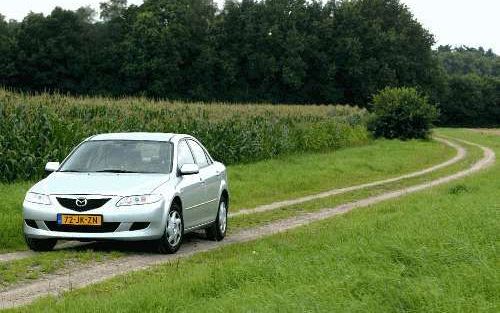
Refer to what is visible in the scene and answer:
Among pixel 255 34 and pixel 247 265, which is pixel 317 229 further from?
pixel 255 34

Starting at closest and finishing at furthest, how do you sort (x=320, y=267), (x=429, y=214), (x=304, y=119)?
(x=320, y=267), (x=429, y=214), (x=304, y=119)

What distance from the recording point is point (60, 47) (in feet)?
244

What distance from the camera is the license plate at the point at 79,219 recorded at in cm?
957

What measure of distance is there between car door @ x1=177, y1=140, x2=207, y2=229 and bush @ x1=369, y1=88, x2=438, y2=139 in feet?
128

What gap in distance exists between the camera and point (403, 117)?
161ft

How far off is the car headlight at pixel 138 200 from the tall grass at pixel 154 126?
785 centimetres

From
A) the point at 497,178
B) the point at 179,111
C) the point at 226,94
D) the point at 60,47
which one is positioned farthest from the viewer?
the point at 226,94

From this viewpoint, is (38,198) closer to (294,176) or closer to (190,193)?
(190,193)

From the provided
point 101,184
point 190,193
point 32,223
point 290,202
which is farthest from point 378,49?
point 32,223

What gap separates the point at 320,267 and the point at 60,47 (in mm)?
71401

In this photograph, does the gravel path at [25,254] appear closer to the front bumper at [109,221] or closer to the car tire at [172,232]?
the front bumper at [109,221]

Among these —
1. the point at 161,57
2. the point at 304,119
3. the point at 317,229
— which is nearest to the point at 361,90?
the point at 161,57

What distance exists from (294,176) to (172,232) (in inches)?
501

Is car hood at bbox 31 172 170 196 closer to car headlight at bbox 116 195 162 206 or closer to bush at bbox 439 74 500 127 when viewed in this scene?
car headlight at bbox 116 195 162 206
